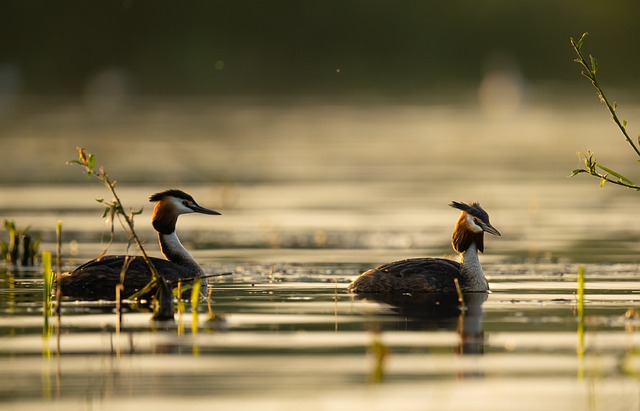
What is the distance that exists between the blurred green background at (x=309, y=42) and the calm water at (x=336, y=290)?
43.4 meters

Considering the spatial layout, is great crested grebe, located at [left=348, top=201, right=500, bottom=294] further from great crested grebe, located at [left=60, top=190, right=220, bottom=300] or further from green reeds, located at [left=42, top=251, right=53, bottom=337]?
green reeds, located at [left=42, top=251, right=53, bottom=337]

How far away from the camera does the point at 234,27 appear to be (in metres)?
86.1

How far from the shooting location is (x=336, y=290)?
15.8 metres

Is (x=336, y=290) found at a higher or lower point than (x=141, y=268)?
lower

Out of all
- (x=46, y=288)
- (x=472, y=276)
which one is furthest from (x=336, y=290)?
(x=46, y=288)

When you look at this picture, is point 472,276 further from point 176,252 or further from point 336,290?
point 176,252

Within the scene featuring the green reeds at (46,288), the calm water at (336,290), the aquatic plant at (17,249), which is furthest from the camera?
the aquatic plant at (17,249)

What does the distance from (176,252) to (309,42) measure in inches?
2753

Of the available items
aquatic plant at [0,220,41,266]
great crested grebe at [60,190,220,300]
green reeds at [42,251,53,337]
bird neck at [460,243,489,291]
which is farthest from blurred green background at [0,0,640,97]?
green reeds at [42,251,53,337]

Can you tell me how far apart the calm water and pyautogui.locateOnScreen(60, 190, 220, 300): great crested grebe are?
428mm

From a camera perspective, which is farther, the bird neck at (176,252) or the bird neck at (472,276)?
the bird neck at (176,252)

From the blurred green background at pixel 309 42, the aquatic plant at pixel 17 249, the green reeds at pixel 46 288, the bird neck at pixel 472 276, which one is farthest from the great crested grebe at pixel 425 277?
the blurred green background at pixel 309 42

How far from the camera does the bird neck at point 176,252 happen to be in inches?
668

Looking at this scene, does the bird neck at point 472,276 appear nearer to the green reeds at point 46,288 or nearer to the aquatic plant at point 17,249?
the green reeds at point 46,288
